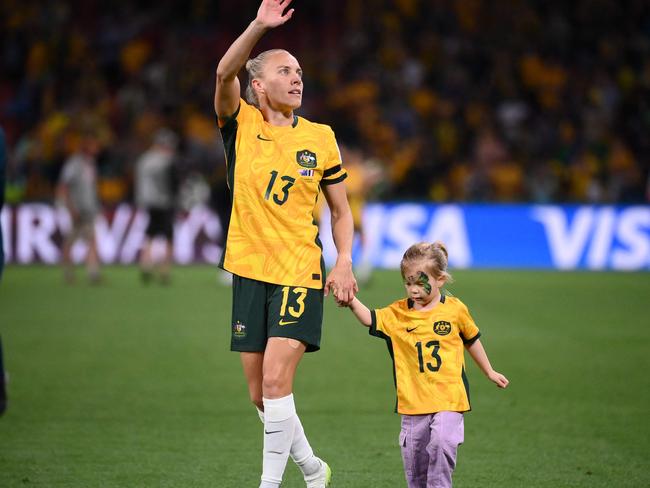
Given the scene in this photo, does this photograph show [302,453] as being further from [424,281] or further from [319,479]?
[424,281]

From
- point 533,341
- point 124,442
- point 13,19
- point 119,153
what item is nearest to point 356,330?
point 533,341

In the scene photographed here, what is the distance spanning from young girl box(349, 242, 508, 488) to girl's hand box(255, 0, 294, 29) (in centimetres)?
129

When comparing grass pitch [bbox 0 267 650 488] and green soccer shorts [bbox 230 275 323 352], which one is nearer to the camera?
green soccer shorts [bbox 230 275 323 352]

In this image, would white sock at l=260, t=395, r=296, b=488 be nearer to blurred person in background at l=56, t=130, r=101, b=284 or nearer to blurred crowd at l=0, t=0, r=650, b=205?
blurred person in background at l=56, t=130, r=101, b=284

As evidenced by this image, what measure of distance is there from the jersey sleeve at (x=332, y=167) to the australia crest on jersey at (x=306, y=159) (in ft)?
0.29

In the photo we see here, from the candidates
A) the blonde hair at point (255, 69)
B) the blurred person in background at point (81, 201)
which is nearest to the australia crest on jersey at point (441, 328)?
the blonde hair at point (255, 69)

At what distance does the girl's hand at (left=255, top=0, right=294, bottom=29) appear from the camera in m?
4.91

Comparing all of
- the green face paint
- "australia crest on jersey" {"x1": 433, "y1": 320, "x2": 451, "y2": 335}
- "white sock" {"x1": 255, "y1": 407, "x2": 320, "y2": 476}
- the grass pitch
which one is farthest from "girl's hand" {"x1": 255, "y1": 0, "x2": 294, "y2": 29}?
the grass pitch

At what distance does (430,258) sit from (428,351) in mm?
457

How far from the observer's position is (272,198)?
17.1ft

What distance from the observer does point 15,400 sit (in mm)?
8375

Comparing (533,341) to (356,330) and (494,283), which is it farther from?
(494,283)

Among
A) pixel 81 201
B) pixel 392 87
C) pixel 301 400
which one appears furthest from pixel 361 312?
pixel 392 87

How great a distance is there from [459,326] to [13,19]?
2294 cm
